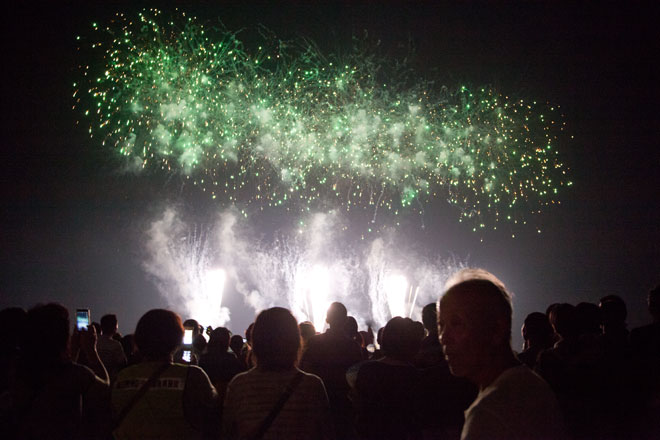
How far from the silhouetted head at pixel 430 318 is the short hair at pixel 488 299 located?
3053 millimetres

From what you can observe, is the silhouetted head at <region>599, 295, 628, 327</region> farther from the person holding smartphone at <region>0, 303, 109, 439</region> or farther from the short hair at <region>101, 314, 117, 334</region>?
the short hair at <region>101, 314, 117, 334</region>

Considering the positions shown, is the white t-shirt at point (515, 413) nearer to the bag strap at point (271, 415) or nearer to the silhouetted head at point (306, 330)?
the bag strap at point (271, 415)

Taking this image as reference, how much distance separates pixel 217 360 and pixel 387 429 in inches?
115

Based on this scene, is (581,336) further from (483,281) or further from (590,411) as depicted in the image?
(483,281)

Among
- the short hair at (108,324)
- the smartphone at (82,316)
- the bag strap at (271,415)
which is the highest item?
the smartphone at (82,316)

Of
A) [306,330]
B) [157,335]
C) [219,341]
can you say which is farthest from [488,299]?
[219,341]

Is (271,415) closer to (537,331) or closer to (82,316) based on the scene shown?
(537,331)

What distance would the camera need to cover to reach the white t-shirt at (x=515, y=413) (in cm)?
171

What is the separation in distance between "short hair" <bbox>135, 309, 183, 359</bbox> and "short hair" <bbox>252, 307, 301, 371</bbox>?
0.64 metres

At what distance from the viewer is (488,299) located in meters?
2.11

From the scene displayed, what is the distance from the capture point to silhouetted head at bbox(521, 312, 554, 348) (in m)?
5.11

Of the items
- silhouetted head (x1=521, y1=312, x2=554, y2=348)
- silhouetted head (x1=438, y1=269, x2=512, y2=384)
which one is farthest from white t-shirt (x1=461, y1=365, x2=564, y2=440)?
A: silhouetted head (x1=521, y1=312, x2=554, y2=348)

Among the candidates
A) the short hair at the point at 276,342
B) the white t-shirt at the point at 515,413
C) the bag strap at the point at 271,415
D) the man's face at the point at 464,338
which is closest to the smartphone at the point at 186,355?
the short hair at the point at 276,342

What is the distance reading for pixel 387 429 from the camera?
4.18 meters
